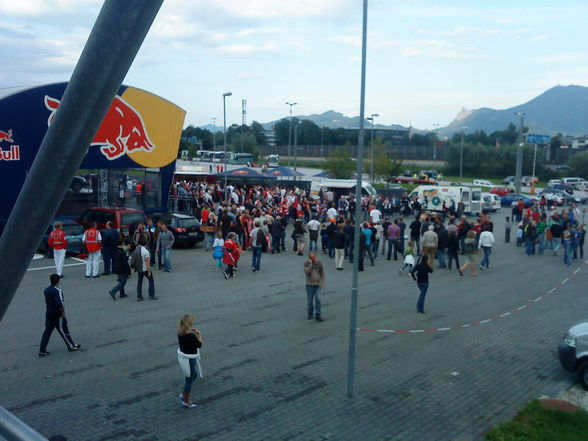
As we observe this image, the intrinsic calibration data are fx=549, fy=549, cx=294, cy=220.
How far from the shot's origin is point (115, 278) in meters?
16.0

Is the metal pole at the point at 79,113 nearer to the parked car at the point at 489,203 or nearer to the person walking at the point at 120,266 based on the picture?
the person walking at the point at 120,266

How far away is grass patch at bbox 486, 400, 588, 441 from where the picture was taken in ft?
23.3

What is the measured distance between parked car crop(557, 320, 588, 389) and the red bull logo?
2095 cm

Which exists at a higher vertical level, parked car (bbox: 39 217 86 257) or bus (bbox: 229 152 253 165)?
bus (bbox: 229 152 253 165)

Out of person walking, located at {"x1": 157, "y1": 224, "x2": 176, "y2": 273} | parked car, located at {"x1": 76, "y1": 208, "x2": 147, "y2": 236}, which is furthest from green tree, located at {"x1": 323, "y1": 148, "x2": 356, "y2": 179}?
person walking, located at {"x1": 157, "y1": 224, "x2": 176, "y2": 273}

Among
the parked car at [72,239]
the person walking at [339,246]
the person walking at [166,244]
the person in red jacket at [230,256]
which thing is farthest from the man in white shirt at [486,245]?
the parked car at [72,239]

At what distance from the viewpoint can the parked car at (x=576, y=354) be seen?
8.95 metres

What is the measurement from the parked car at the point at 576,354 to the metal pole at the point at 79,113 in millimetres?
8960

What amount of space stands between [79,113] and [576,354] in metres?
9.07

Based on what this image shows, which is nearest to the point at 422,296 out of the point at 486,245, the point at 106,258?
the point at 486,245

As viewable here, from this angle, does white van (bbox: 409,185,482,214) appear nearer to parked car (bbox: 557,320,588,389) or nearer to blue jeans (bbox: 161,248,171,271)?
blue jeans (bbox: 161,248,171,271)

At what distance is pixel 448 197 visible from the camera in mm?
35406

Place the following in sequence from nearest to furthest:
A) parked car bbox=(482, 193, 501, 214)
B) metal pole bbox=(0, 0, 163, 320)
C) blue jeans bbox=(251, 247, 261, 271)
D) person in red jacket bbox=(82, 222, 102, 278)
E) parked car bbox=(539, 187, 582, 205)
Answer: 1. metal pole bbox=(0, 0, 163, 320)
2. person in red jacket bbox=(82, 222, 102, 278)
3. blue jeans bbox=(251, 247, 261, 271)
4. parked car bbox=(482, 193, 501, 214)
5. parked car bbox=(539, 187, 582, 205)

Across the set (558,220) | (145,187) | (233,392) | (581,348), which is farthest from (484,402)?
(145,187)
